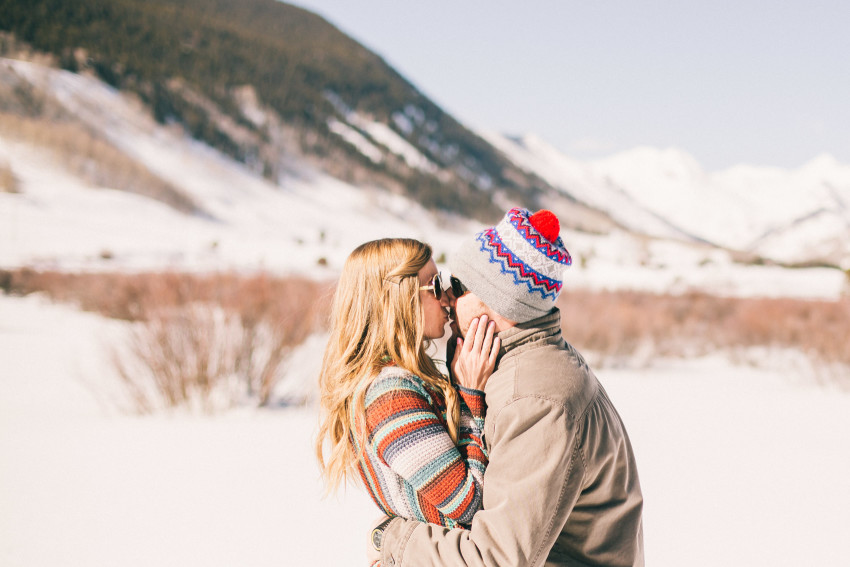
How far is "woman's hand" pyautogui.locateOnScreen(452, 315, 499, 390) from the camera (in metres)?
1.48

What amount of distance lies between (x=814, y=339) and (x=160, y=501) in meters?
8.39

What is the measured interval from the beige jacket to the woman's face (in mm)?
214

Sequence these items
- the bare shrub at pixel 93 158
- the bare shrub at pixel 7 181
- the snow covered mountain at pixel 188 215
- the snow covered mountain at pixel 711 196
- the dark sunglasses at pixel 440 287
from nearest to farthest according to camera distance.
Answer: the dark sunglasses at pixel 440 287 < the snow covered mountain at pixel 188 215 < the bare shrub at pixel 7 181 < the bare shrub at pixel 93 158 < the snow covered mountain at pixel 711 196

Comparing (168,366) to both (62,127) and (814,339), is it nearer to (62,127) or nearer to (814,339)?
(814,339)

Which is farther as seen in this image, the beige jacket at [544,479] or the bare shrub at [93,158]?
the bare shrub at [93,158]

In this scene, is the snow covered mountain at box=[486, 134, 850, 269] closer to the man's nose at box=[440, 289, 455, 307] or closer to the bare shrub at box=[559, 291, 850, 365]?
the bare shrub at box=[559, 291, 850, 365]

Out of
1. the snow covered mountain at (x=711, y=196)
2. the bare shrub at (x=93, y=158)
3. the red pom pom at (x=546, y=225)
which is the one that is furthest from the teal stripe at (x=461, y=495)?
the snow covered mountain at (x=711, y=196)

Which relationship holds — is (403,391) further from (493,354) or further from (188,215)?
(188,215)

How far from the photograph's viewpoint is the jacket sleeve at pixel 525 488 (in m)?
1.26

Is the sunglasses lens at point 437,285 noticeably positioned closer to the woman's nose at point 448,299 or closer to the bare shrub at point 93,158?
the woman's nose at point 448,299

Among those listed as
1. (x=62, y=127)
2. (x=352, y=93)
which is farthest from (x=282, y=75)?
(x=62, y=127)

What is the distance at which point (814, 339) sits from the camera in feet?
27.6

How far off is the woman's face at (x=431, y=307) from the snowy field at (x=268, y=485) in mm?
2160

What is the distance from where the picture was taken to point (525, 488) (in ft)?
4.12
